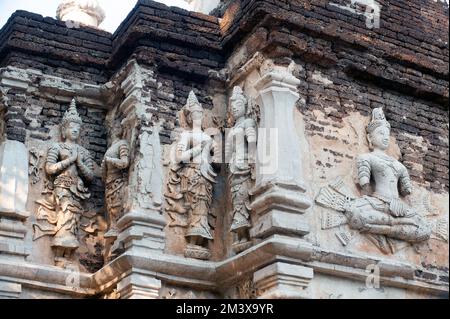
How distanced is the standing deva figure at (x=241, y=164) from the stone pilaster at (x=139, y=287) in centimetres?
79

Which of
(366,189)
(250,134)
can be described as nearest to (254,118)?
(250,134)

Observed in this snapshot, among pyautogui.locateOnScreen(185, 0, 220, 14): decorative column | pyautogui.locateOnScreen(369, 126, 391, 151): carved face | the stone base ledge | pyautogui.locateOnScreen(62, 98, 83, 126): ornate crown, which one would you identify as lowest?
the stone base ledge

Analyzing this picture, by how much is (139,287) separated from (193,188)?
1.07 meters

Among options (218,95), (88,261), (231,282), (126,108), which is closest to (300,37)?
(218,95)

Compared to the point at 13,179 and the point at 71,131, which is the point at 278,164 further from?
the point at 13,179

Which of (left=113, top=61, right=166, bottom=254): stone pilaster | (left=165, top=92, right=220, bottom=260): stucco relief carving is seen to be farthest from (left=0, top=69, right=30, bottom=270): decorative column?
(left=165, top=92, right=220, bottom=260): stucco relief carving

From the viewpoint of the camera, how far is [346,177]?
322 inches

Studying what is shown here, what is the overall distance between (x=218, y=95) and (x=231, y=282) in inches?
80.5

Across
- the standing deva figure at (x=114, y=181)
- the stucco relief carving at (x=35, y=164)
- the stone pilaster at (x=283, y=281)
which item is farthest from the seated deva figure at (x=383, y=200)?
the stucco relief carving at (x=35, y=164)

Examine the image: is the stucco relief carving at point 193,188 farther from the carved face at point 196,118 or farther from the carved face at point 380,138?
the carved face at point 380,138

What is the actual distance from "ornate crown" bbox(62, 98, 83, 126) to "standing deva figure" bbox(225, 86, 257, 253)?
1.61 meters

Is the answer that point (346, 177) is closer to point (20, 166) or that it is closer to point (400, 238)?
point (400, 238)

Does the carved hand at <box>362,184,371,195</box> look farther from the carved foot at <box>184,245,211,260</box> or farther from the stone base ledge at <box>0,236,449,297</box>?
the carved foot at <box>184,245,211,260</box>

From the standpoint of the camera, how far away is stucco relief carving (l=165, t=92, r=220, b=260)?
8.03 metres
